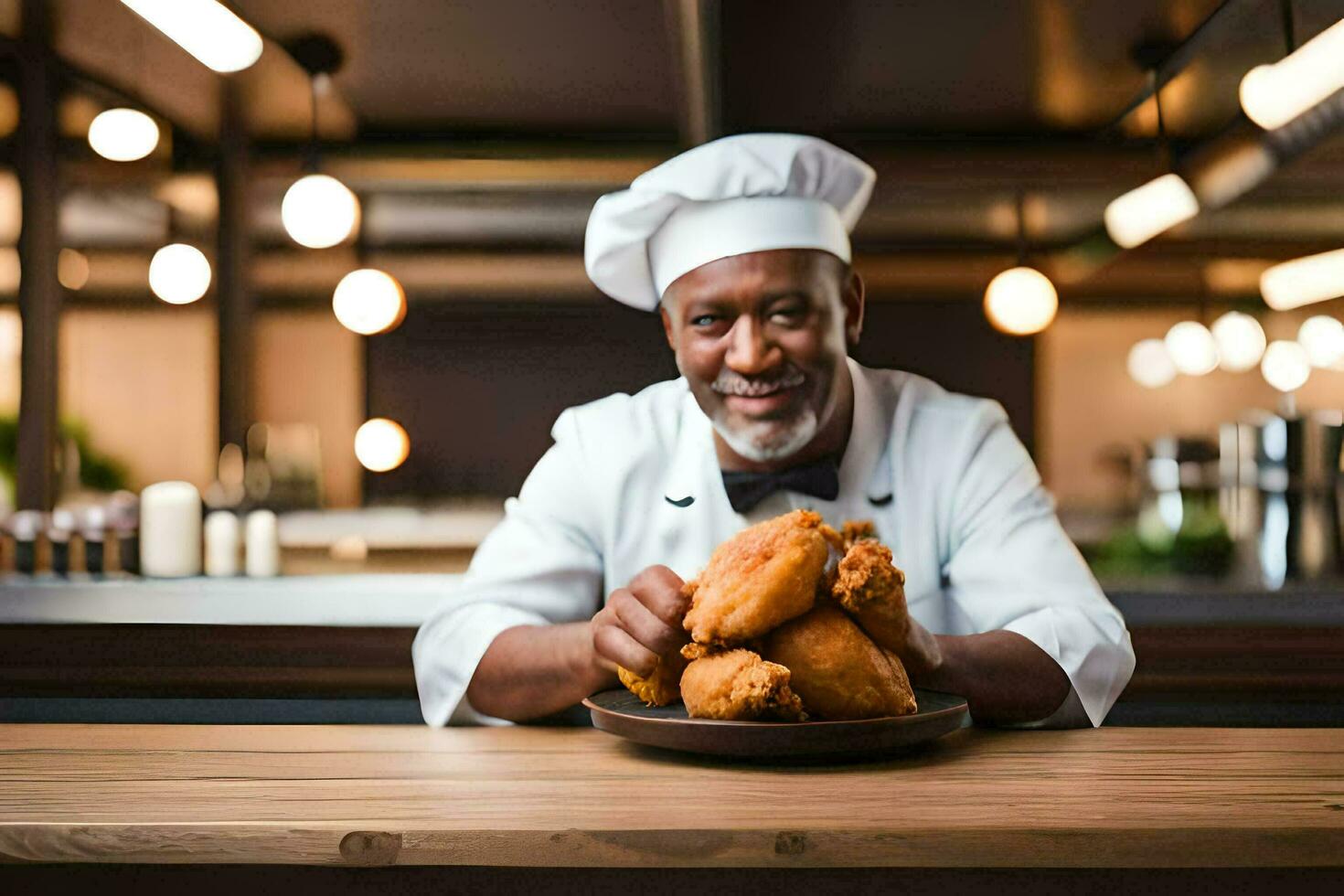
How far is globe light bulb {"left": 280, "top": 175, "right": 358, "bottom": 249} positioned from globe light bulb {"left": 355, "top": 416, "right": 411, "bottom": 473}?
3808 mm

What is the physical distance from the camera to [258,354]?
7.44m

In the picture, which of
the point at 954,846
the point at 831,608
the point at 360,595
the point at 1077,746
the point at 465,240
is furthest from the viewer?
the point at 465,240

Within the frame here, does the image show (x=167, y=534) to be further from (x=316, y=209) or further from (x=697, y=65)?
(x=697, y=65)

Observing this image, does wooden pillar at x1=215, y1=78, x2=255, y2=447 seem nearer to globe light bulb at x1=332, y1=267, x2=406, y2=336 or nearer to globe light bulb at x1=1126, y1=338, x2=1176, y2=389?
globe light bulb at x1=332, y1=267, x2=406, y2=336

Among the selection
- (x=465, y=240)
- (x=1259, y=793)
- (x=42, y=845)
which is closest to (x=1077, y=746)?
(x=1259, y=793)

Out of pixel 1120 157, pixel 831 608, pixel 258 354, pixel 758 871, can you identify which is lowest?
pixel 758 871

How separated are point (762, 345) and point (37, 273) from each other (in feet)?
12.2

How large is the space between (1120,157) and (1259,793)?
15.5 ft

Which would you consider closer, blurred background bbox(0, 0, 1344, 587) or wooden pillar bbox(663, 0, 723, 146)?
wooden pillar bbox(663, 0, 723, 146)

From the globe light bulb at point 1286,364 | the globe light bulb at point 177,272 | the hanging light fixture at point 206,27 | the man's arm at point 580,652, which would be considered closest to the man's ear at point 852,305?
the man's arm at point 580,652

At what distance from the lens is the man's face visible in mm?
1852

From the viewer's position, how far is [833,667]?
120 cm

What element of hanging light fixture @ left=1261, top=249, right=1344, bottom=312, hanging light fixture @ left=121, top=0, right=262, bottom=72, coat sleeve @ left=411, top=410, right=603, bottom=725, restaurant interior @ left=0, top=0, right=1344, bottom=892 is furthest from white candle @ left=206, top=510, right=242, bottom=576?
hanging light fixture @ left=1261, top=249, right=1344, bottom=312

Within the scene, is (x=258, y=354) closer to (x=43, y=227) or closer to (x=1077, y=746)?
(x=43, y=227)
